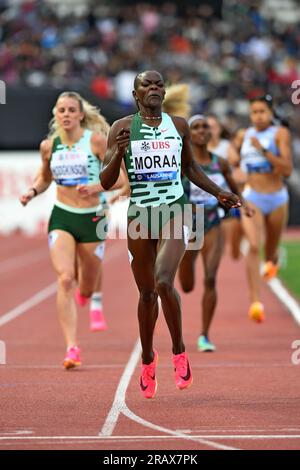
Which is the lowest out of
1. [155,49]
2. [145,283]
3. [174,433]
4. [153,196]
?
[174,433]

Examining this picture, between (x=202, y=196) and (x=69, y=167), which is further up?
(x=69, y=167)

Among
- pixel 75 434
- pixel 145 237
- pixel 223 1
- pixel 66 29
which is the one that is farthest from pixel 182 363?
pixel 223 1

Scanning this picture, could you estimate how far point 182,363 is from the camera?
8.88 metres

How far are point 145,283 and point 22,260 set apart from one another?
58.1ft

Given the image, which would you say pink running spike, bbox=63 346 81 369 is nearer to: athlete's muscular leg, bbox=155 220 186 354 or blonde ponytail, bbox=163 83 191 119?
athlete's muscular leg, bbox=155 220 186 354

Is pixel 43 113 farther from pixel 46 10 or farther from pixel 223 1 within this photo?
pixel 223 1

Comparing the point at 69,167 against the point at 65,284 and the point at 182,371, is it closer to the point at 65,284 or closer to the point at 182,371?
the point at 65,284

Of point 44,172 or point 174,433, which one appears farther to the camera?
point 44,172

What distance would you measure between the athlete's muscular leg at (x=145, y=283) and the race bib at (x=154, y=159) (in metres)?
0.45

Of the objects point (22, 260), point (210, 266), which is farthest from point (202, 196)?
point (22, 260)

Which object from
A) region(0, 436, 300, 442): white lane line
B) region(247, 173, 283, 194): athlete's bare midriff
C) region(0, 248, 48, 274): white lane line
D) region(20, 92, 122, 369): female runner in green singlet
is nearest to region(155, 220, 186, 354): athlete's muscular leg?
region(0, 436, 300, 442): white lane line

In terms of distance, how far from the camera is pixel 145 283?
899 centimetres

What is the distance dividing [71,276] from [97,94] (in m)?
21.9

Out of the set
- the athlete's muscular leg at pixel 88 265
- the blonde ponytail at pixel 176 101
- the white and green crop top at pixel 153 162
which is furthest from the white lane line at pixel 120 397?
the blonde ponytail at pixel 176 101
